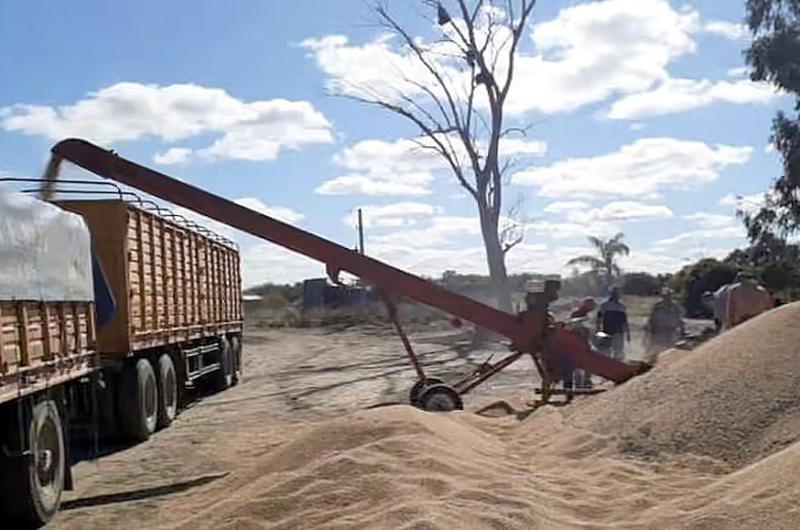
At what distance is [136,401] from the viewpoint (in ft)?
48.6

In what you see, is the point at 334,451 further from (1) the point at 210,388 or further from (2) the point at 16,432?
(1) the point at 210,388

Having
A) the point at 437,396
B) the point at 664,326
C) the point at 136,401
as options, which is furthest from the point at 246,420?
the point at 664,326

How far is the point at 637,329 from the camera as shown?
36406mm

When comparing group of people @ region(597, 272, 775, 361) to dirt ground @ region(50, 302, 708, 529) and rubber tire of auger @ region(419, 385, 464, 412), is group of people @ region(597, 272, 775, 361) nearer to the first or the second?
dirt ground @ region(50, 302, 708, 529)

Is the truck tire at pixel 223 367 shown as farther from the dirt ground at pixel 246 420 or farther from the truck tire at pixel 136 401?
the truck tire at pixel 136 401

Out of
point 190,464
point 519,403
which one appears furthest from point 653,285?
point 190,464

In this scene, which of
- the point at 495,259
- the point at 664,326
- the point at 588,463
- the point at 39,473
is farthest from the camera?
the point at 495,259

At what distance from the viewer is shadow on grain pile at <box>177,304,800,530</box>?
25.3 feet

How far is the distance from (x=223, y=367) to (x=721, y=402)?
14.3 m

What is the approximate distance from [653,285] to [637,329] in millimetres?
34231

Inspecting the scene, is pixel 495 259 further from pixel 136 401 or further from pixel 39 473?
pixel 39 473

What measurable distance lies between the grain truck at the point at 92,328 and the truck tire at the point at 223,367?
0.09 feet

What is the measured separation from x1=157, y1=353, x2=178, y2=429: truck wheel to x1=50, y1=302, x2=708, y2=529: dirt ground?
0.77 feet

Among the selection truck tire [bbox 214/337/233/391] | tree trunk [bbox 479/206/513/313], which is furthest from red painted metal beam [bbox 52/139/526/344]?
tree trunk [bbox 479/206/513/313]
